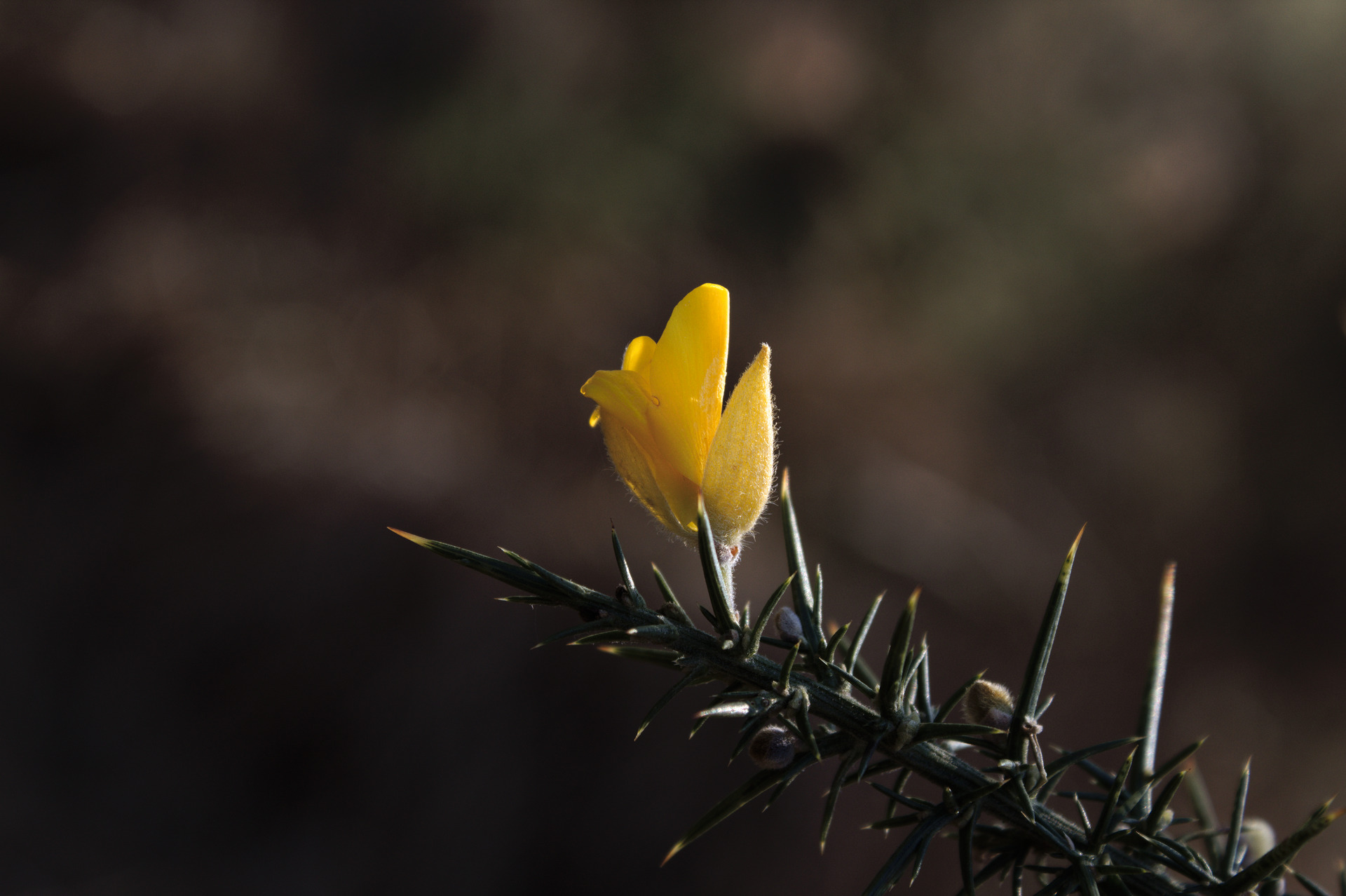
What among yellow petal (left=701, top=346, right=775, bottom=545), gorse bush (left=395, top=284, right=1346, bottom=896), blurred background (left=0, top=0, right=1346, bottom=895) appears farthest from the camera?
blurred background (left=0, top=0, right=1346, bottom=895)

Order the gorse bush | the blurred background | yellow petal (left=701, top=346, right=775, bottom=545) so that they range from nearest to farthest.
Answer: the gorse bush → yellow petal (left=701, top=346, right=775, bottom=545) → the blurred background

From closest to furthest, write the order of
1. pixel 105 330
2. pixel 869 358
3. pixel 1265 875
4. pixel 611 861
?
1. pixel 1265 875
2. pixel 611 861
3. pixel 105 330
4. pixel 869 358

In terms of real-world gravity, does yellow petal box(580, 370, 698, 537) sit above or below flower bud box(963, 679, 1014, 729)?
above

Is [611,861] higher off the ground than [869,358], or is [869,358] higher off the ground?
[869,358]

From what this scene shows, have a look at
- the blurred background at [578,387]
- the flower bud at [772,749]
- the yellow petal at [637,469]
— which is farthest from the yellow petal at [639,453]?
the blurred background at [578,387]

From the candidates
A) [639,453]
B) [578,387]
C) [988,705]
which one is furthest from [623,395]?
[578,387]

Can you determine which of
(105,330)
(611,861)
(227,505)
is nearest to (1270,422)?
(611,861)

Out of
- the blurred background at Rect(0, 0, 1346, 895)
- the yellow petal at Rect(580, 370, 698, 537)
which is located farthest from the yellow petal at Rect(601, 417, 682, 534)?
the blurred background at Rect(0, 0, 1346, 895)

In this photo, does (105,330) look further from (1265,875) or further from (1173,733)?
(1173,733)

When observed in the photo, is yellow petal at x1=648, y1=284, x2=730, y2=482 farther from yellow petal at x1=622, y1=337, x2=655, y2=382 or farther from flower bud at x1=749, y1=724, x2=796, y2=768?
flower bud at x1=749, y1=724, x2=796, y2=768
